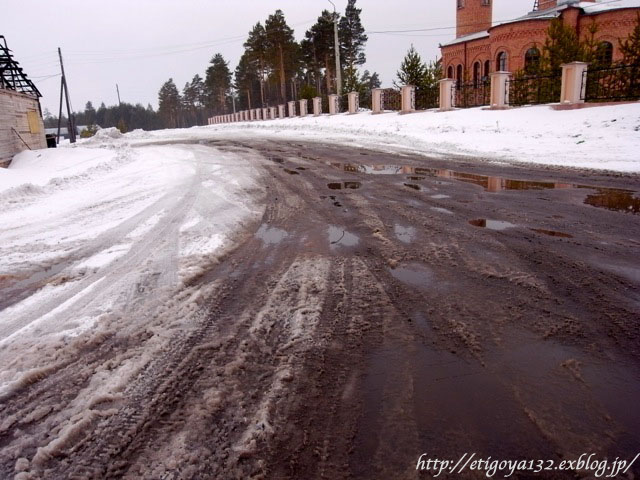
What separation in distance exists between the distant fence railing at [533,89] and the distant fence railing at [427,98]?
19.2 feet

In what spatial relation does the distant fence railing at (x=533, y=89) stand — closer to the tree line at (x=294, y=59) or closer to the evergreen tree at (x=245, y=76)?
the tree line at (x=294, y=59)

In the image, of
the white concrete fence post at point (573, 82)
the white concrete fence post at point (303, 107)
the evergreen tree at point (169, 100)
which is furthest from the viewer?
the evergreen tree at point (169, 100)

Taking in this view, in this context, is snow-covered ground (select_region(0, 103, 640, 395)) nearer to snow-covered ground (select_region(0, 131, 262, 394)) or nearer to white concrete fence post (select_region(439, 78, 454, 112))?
snow-covered ground (select_region(0, 131, 262, 394))

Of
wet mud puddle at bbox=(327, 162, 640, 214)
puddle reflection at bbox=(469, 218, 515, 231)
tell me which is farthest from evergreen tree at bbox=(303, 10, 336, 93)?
puddle reflection at bbox=(469, 218, 515, 231)

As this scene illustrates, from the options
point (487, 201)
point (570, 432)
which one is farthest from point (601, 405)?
point (487, 201)

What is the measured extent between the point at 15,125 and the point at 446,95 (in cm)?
2204

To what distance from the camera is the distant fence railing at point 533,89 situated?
20.9 metres

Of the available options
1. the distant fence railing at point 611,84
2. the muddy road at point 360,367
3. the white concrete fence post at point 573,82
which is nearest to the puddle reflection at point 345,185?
the muddy road at point 360,367

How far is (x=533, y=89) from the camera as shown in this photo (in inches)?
869

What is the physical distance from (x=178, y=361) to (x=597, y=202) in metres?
6.82

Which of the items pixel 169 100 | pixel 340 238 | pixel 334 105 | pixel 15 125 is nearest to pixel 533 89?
pixel 334 105

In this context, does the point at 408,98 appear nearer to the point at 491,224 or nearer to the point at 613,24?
the point at 613,24

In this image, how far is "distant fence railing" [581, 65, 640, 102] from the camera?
17.8 metres

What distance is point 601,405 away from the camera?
7.38ft
